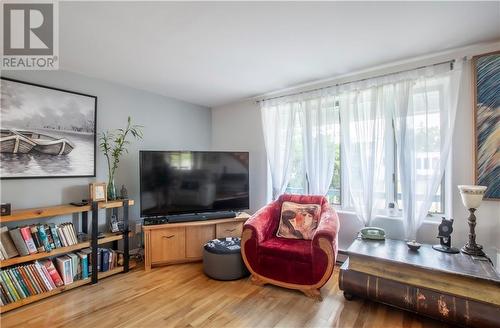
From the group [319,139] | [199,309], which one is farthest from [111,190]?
[319,139]

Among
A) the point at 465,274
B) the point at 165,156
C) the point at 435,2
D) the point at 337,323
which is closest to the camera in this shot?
the point at 435,2

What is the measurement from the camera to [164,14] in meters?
1.65

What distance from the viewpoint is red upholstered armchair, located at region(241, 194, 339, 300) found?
2.08 meters

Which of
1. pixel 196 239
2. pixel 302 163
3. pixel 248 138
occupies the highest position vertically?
pixel 248 138

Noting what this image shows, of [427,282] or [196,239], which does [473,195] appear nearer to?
[427,282]

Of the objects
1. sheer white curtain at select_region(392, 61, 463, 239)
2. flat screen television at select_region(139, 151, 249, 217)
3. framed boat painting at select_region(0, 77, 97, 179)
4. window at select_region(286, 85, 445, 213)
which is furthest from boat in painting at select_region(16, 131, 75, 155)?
sheer white curtain at select_region(392, 61, 463, 239)

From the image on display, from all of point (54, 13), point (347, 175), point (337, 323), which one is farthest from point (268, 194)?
point (54, 13)

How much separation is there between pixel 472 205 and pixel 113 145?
12.4 ft

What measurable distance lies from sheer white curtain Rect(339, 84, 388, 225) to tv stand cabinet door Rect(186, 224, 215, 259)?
1.83 metres

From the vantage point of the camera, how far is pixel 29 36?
1.89 meters

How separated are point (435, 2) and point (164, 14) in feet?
5.99

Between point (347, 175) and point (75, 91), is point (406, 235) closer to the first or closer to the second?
point (347, 175)

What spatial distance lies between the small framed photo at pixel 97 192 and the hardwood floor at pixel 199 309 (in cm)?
88

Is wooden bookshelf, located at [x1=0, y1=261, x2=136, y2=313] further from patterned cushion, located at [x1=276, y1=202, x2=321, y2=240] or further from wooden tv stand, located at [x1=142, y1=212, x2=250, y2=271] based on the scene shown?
patterned cushion, located at [x1=276, y1=202, x2=321, y2=240]
